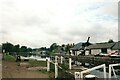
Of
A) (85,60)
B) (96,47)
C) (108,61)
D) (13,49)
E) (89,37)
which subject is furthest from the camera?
(13,49)

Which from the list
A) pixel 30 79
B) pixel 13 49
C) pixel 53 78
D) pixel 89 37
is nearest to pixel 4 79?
pixel 30 79

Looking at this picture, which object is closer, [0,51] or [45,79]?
[45,79]

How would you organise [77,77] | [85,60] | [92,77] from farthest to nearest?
1. [85,60]
2. [77,77]
3. [92,77]

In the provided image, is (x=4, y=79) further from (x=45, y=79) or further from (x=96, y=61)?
(x=96, y=61)

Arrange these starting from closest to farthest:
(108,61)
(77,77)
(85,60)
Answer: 1. (77,77)
2. (108,61)
3. (85,60)

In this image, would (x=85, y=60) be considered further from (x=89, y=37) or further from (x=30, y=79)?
(x=89, y=37)

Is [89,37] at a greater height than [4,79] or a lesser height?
greater

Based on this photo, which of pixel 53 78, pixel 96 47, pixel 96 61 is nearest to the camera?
pixel 53 78

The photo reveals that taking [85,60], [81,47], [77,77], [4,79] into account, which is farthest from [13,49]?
A: [77,77]

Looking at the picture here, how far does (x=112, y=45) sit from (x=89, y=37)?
23.8 metres

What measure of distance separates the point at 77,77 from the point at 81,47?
9432 cm

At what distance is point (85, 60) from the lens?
164 ft

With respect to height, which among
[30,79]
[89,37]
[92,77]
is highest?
[89,37]

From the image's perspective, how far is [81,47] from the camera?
102 m
